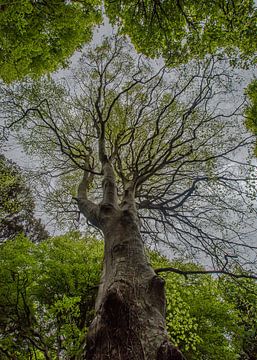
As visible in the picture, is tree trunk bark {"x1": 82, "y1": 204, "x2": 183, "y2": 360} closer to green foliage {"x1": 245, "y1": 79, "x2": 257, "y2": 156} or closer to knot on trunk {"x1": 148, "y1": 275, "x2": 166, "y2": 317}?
knot on trunk {"x1": 148, "y1": 275, "x2": 166, "y2": 317}

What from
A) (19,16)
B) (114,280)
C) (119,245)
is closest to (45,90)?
(19,16)

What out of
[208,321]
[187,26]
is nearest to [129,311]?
[187,26]

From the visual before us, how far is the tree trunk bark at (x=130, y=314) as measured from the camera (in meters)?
1.75

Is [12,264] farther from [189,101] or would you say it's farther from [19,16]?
[189,101]

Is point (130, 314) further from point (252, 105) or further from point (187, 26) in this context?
point (252, 105)

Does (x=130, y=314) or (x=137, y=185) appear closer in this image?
(x=130, y=314)

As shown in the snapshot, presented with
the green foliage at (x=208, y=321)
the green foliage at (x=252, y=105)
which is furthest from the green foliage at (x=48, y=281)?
the green foliage at (x=252, y=105)

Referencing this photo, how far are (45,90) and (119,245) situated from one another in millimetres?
7043

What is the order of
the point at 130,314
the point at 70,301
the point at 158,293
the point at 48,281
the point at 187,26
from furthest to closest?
the point at 48,281 < the point at 187,26 < the point at 70,301 < the point at 158,293 < the point at 130,314

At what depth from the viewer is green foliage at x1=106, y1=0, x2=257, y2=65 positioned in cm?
430

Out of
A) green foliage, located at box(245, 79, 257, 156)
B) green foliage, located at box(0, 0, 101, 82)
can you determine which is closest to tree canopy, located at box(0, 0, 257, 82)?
green foliage, located at box(0, 0, 101, 82)

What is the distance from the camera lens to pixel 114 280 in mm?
2475

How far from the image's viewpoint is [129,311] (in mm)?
2057

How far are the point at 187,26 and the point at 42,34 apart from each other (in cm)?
342
